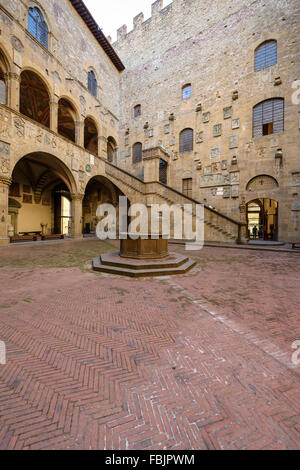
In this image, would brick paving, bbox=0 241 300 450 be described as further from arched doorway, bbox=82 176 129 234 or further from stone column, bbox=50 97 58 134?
arched doorway, bbox=82 176 129 234

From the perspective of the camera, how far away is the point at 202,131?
1862 centimetres

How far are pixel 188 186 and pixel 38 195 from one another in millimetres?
15858

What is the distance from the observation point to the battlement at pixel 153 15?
20484 millimetres

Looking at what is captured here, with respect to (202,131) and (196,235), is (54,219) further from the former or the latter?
(202,131)

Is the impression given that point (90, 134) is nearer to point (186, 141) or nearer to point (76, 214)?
point (186, 141)

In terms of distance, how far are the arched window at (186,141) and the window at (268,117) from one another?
548 cm

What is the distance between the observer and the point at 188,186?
64.3ft

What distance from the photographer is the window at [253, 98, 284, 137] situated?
1536 cm

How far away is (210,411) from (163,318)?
175 centimetres

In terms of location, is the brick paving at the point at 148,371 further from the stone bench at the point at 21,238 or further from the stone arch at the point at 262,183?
the stone arch at the point at 262,183

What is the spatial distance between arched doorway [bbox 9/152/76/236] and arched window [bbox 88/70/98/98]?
29.0 feet

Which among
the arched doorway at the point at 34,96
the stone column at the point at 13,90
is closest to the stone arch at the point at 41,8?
the arched doorway at the point at 34,96

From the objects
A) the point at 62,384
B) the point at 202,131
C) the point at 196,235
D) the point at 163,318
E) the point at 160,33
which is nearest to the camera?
the point at 62,384

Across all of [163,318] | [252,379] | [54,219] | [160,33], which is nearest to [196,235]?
[163,318]
